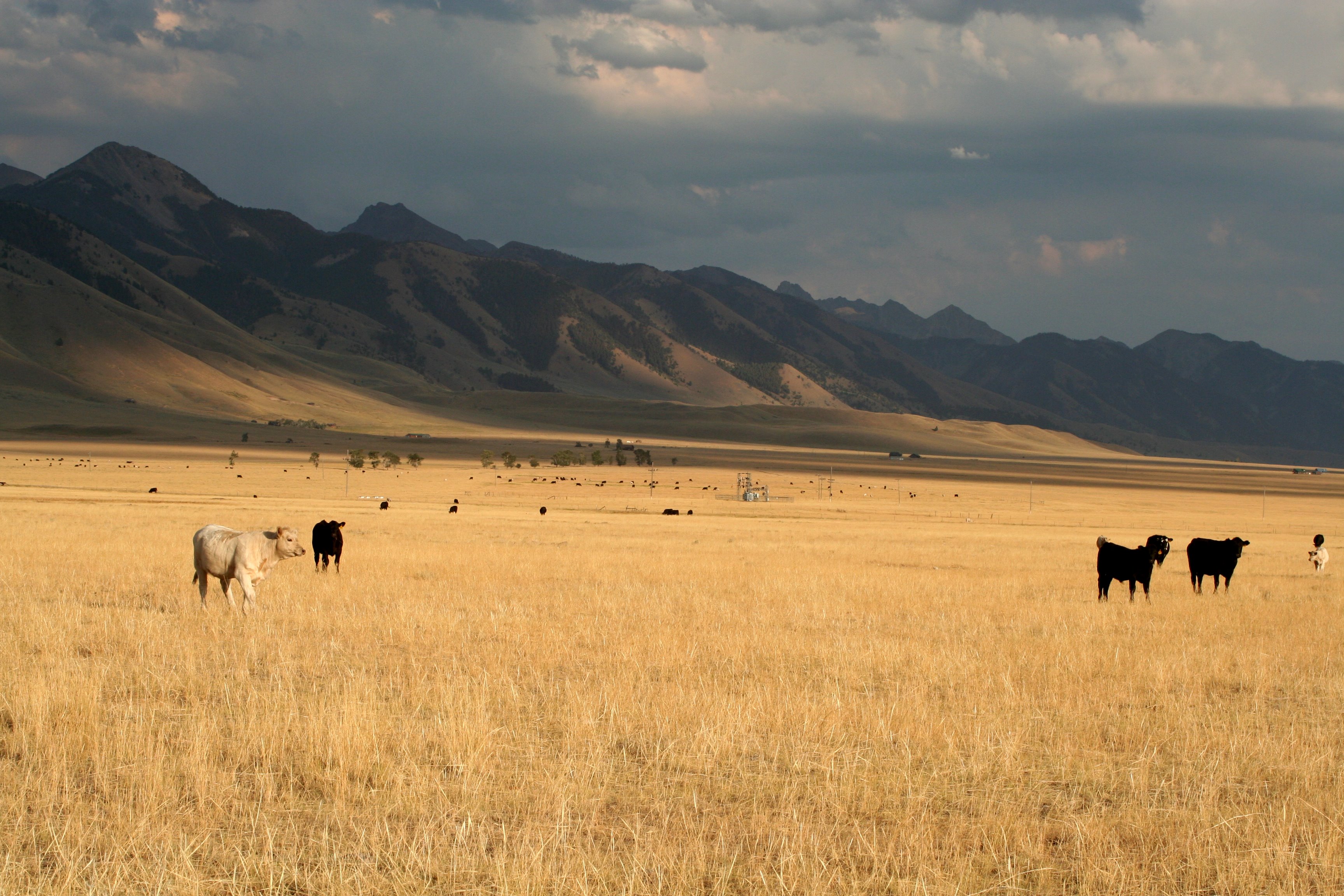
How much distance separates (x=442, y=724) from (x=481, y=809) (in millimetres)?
1716

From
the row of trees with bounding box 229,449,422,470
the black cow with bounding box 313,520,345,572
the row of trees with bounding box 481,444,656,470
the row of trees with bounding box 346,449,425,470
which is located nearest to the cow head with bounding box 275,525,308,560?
the black cow with bounding box 313,520,345,572

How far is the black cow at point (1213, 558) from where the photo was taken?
833 inches

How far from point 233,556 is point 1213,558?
18.7 metres

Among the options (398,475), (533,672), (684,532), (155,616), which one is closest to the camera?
(533,672)

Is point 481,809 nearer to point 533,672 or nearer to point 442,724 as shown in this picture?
point 442,724

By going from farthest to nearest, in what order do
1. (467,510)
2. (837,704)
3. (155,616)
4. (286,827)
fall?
(467,510) → (155,616) → (837,704) → (286,827)

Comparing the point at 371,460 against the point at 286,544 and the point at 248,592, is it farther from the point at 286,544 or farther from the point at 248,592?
the point at 248,592

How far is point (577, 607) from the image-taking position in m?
16.3

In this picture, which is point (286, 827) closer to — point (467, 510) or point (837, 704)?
point (837, 704)

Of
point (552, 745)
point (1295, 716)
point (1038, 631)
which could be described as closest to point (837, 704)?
point (552, 745)

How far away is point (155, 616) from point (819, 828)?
10993mm

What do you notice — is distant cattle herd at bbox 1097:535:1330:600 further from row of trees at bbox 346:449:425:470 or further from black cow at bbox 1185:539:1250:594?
row of trees at bbox 346:449:425:470

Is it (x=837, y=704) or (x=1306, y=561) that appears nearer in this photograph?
(x=837, y=704)

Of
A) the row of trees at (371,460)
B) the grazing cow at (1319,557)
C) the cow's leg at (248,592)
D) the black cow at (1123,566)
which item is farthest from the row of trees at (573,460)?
the cow's leg at (248,592)
